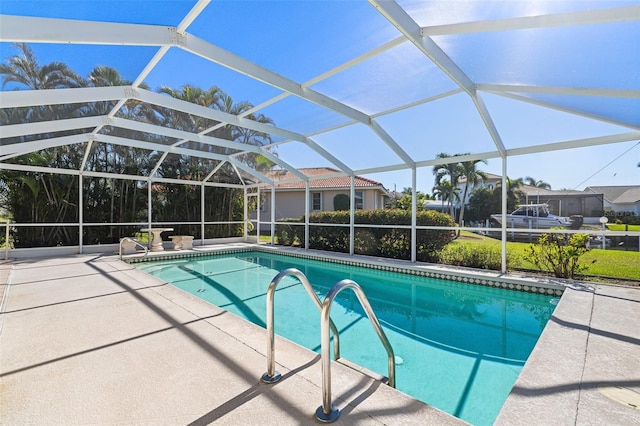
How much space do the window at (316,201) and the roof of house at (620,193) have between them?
500 inches

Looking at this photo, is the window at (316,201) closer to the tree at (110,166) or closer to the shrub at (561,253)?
the tree at (110,166)

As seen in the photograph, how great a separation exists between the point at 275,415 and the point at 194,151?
29.6 feet

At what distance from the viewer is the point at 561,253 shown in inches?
271

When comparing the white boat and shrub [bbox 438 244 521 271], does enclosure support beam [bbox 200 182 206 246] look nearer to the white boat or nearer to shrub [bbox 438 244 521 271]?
shrub [bbox 438 244 521 271]

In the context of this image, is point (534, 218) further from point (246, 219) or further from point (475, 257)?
point (246, 219)

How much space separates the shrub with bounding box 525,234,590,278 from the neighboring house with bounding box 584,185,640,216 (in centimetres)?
76

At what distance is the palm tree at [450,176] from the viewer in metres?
9.55

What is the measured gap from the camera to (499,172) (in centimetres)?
771

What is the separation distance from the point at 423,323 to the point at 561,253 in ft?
13.3

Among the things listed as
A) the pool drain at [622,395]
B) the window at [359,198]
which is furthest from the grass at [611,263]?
the window at [359,198]

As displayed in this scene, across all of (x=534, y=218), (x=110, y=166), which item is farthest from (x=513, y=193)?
(x=110, y=166)

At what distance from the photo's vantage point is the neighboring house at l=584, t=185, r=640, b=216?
6.09m

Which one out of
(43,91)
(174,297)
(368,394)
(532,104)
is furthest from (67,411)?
(532,104)

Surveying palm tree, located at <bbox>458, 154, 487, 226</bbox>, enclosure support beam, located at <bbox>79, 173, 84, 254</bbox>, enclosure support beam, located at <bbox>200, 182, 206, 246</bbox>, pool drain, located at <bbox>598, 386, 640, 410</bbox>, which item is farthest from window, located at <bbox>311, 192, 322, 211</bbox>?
pool drain, located at <bbox>598, 386, 640, 410</bbox>
